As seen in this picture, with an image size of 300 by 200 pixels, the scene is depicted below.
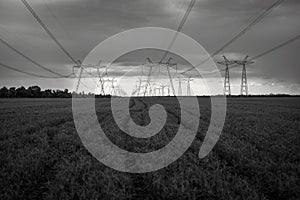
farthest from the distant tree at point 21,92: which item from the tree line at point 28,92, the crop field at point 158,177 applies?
the crop field at point 158,177

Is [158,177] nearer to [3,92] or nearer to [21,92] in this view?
[3,92]

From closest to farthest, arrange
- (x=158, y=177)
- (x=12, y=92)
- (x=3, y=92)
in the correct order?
1. (x=158, y=177)
2. (x=3, y=92)
3. (x=12, y=92)

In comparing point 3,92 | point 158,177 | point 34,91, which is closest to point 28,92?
point 34,91

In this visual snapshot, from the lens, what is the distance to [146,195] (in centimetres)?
527

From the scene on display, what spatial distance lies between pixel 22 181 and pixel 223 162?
533 centimetres

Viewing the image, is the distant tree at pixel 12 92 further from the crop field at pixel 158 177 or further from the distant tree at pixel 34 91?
the crop field at pixel 158 177

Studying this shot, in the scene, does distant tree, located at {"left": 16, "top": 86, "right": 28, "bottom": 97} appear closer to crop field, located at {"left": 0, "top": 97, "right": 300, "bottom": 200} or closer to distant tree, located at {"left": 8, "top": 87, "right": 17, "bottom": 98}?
distant tree, located at {"left": 8, "top": 87, "right": 17, "bottom": 98}

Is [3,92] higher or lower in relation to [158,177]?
higher

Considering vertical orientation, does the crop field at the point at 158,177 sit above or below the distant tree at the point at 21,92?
below

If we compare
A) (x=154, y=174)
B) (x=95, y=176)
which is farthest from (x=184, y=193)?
(x=95, y=176)

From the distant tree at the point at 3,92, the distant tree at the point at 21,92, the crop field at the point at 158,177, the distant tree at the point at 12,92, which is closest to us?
the crop field at the point at 158,177

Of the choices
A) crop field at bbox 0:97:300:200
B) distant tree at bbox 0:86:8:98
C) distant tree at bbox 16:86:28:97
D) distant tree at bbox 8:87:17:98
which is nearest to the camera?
crop field at bbox 0:97:300:200

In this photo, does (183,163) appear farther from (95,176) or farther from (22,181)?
(22,181)

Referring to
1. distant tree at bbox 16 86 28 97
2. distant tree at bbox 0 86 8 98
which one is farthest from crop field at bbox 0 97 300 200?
distant tree at bbox 16 86 28 97
